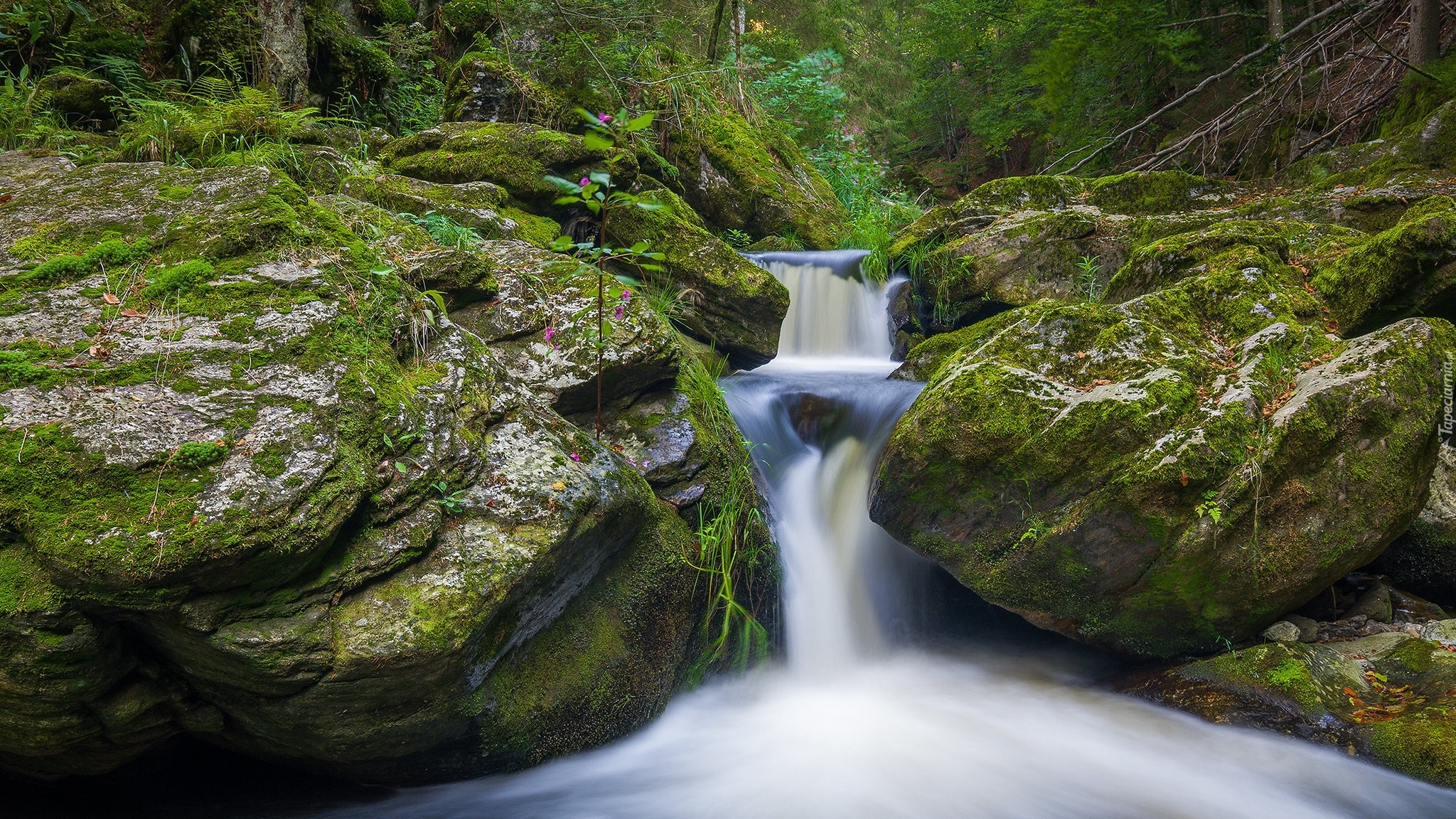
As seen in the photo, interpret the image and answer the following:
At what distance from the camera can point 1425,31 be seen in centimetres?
706

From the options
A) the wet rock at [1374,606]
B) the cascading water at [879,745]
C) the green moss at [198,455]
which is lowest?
the cascading water at [879,745]

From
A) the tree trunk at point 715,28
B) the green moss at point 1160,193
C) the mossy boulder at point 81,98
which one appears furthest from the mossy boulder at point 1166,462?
the tree trunk at point 715,28

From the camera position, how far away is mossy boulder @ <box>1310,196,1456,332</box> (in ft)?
Answer: 13.1

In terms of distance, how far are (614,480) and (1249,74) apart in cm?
1071

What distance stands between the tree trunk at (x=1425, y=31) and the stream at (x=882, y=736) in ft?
21.9

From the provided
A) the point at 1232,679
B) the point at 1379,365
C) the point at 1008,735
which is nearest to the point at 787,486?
the point at 1008,735

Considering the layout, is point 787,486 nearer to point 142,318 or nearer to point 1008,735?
point 1008,735

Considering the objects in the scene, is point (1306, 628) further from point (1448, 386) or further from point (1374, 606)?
point (1448, 386)

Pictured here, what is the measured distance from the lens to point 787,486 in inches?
188

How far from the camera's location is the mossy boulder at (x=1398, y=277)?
4.00 meters

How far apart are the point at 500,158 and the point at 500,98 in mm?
2027

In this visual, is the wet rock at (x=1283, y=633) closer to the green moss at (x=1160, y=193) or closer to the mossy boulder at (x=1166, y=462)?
the mossy boulder at (x=1166, y=462)

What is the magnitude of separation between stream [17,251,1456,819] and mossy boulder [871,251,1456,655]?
542 millimetres

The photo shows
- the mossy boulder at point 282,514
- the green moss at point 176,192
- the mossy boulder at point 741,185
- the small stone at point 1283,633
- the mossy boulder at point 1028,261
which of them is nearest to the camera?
the mossy boulder at point 282,514
